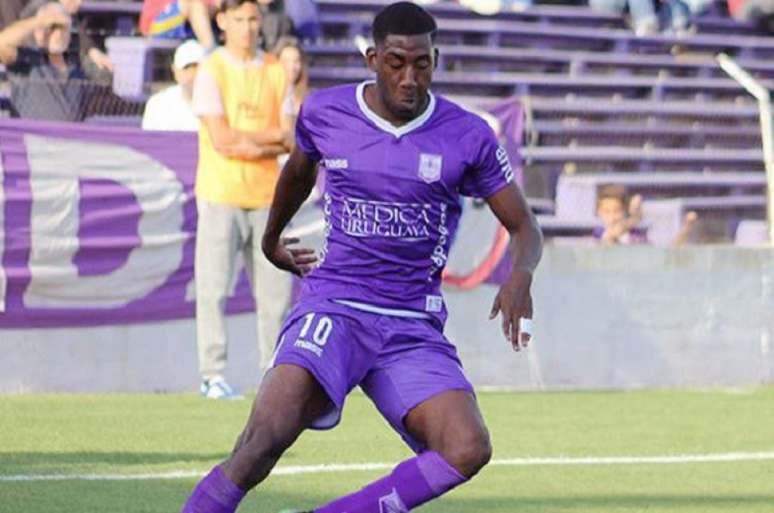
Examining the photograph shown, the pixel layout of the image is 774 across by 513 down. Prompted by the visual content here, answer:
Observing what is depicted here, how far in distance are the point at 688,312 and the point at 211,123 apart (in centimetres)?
484

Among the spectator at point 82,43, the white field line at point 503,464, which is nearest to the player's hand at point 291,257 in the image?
the white field line at point 503,464

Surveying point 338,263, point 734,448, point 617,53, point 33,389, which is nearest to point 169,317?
point 33,389

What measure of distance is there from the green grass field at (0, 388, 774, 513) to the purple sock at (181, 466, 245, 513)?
1.34 metres

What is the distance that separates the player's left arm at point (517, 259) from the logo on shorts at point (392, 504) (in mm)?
609

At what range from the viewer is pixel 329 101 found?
6.68m

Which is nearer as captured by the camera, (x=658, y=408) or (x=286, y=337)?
(x=286, y=337)

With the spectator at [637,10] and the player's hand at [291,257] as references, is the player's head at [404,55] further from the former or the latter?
the spectator at [637,10]

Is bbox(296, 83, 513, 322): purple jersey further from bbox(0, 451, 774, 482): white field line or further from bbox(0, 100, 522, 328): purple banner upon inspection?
bbox(0, 100, 522, 328): purple banner

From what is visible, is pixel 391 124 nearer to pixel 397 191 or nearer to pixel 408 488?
pixel 397 191

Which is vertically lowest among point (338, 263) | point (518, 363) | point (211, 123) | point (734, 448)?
point (518, 363)

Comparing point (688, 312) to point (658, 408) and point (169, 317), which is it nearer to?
point (658, 408)

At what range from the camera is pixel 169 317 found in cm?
1322

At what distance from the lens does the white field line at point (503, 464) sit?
27.9 ft

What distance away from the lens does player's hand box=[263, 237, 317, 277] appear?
6.97 metres
